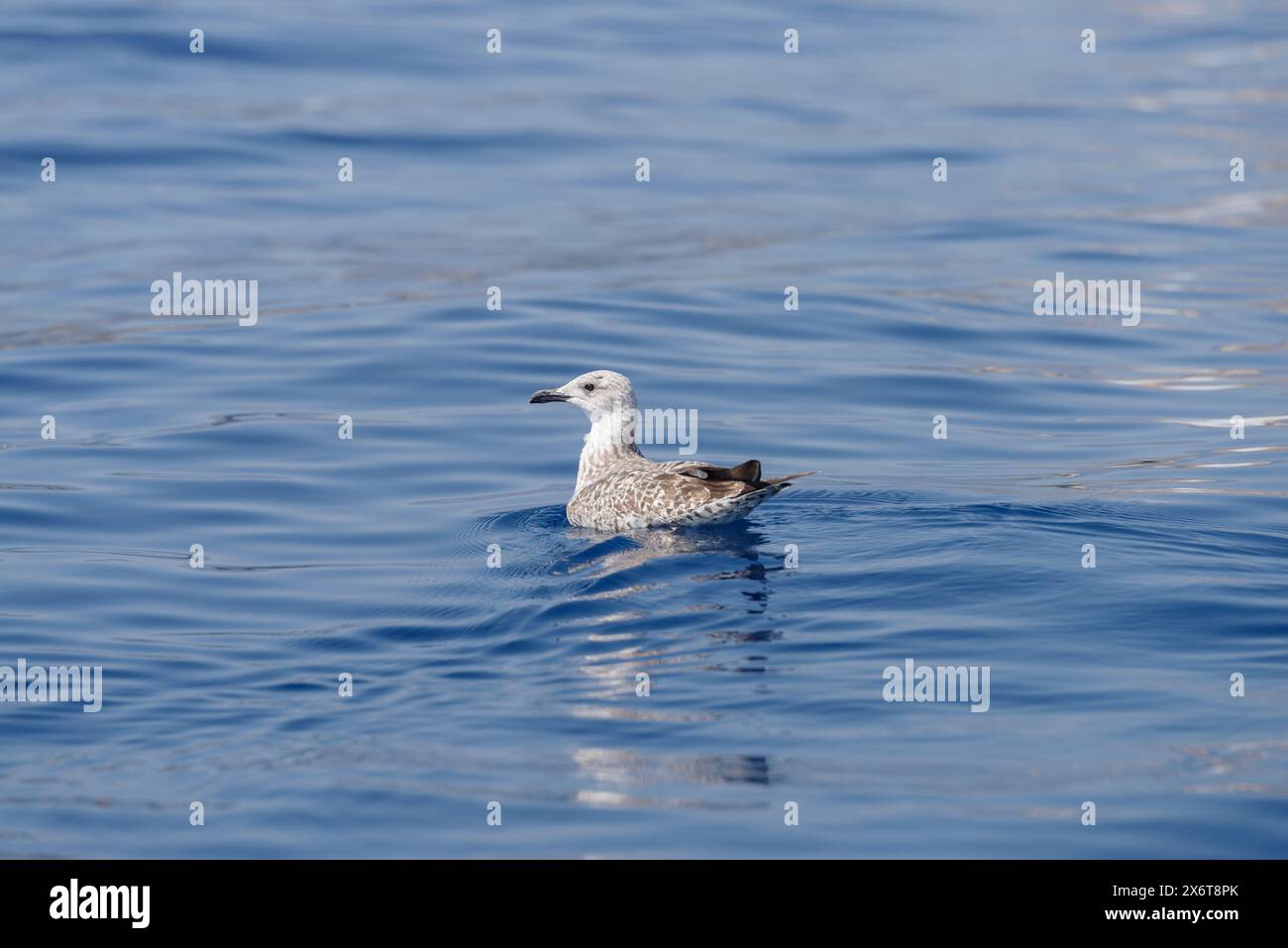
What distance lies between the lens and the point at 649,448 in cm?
1925

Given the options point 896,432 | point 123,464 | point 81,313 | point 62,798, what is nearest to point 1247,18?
point 896,432

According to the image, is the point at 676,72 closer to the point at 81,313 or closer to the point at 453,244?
the point at 453,244

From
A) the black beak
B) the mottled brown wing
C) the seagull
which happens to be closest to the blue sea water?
the seagull

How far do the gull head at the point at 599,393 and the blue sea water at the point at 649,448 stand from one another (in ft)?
3.51

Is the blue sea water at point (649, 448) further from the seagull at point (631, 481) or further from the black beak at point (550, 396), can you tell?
the black beak at point (550, 396)

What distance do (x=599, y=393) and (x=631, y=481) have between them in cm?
140

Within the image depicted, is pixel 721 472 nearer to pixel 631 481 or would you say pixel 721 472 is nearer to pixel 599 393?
pixel 631 481

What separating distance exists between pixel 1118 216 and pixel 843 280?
6.15 meters

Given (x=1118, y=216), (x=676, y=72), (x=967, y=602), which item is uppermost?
(x=676, y=72)

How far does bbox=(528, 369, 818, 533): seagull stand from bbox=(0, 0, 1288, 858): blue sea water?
287mm

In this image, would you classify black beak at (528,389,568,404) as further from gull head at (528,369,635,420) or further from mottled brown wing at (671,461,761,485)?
mottled brown wing at (671,461,761,485)

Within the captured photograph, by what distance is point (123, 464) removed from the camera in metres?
16.5

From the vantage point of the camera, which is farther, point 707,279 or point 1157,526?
point 707,279

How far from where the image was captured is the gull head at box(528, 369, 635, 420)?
1465 centimetres
